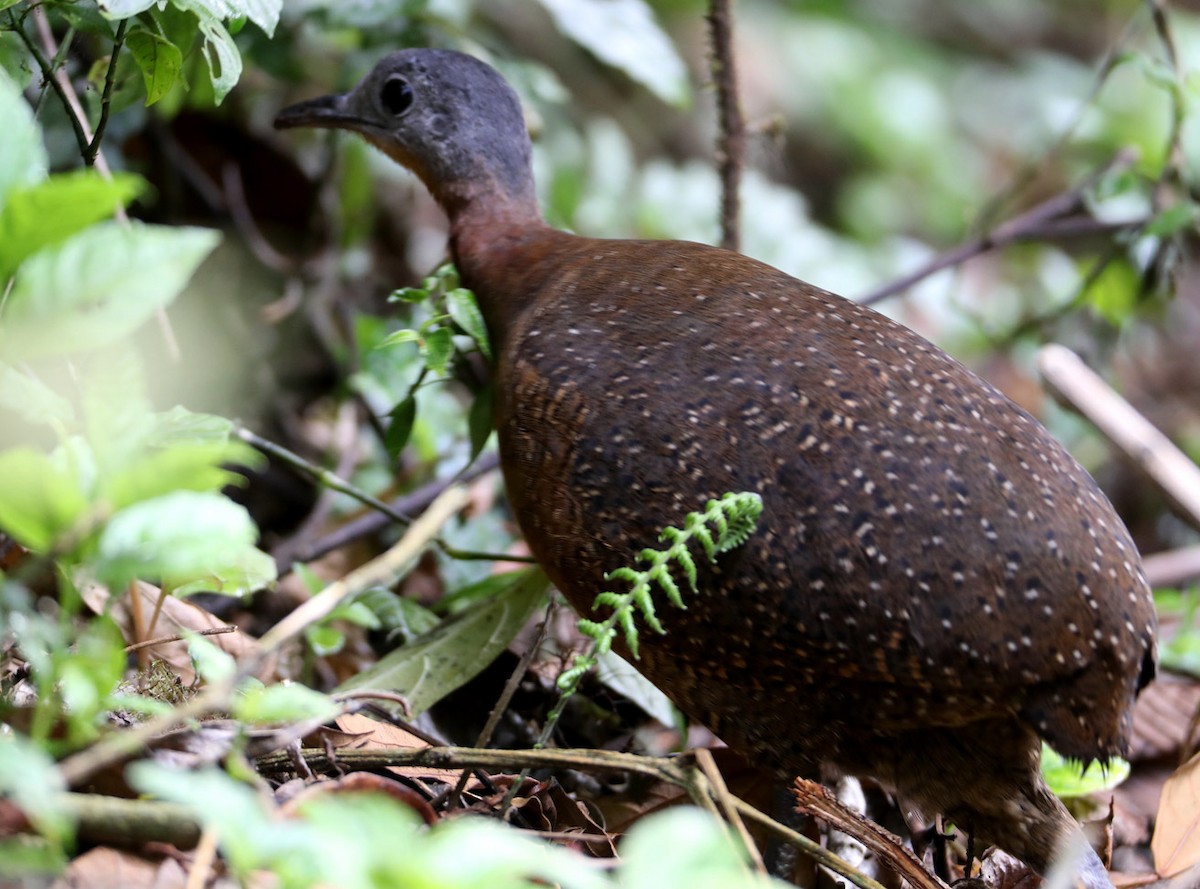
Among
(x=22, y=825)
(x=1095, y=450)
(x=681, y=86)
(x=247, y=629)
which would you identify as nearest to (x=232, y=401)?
(x=247, y=629)

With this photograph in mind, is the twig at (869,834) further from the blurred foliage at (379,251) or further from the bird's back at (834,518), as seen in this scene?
the blurred foliage at (379,251)

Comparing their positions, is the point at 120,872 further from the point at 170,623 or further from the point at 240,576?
the point at 170,623

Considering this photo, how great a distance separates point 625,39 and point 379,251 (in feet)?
5.59

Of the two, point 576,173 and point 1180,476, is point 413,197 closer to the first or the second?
point 576,173

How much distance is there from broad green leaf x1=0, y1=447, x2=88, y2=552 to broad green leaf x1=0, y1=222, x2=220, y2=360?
0.49 ft

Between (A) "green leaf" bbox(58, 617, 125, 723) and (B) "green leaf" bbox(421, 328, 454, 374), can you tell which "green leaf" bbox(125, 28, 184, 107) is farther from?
(A) "green leaf" bbox(58, 617, 125, 723)

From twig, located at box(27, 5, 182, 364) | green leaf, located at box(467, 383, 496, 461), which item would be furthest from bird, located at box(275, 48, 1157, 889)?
twig, located at box(27, 5, 182, 364)

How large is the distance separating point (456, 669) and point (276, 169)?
2737mm

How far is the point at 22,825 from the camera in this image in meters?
1.55

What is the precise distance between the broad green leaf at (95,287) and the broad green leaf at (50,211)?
0.02 metres

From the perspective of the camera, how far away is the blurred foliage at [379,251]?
54.3 inches

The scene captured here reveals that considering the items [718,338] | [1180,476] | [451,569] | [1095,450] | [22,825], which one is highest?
[718,338]

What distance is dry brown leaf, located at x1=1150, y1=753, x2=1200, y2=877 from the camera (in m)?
2.50

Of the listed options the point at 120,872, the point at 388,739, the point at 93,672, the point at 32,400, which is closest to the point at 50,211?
the point at 93,672
